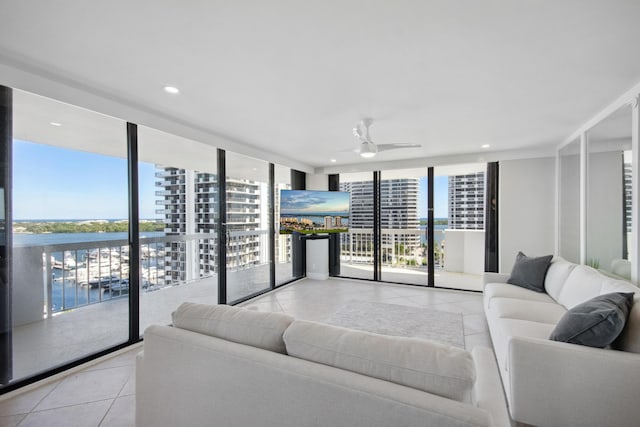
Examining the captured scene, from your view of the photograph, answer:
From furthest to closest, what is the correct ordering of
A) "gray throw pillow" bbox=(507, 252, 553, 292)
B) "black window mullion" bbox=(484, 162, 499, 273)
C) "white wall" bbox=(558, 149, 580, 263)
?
"black window mullion" bbox=(484, 162, 499, 273), "white wall" bbox=(558, 149, 580, 263), "gray throw pillow" bbox=(507, 252, 553, 292)

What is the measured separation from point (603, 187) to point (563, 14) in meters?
2.28

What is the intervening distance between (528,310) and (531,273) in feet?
3.03

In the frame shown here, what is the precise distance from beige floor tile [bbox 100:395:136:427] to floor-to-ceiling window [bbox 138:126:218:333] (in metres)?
1.27

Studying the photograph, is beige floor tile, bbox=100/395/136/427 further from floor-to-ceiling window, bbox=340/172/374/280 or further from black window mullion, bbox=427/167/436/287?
black window mullion, bbox=427/167/436/287

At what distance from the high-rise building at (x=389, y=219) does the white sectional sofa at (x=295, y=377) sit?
4267 millimetres

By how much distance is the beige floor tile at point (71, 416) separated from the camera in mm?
1768

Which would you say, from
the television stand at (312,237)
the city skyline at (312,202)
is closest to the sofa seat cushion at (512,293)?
the city skyline at (312,202)

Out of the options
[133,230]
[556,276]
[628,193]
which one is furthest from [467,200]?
[133,230]

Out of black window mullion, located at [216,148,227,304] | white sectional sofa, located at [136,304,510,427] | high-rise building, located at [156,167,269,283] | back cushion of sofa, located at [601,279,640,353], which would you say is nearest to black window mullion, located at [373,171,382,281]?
high-rise building, located at [156,167,269,283]

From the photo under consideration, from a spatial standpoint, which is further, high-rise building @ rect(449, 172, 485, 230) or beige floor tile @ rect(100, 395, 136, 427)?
high-rise building @ rect(449, 172, 485, 230)

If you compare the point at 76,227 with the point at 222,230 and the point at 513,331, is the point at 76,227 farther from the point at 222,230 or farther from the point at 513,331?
the point at 513,331

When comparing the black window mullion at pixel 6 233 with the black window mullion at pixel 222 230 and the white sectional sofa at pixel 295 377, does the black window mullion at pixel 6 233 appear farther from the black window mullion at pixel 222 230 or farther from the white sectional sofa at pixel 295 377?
the black window mullion at pixel 222 230

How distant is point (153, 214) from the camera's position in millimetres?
3268

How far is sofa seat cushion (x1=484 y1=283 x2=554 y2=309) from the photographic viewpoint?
9.72 feet
